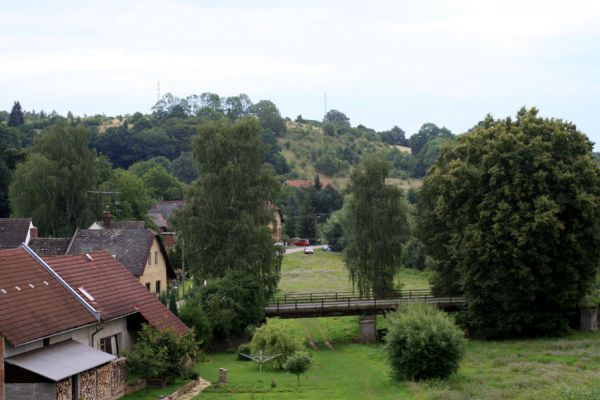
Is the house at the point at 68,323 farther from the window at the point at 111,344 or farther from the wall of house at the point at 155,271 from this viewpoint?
the wall of house at the point at 155,271

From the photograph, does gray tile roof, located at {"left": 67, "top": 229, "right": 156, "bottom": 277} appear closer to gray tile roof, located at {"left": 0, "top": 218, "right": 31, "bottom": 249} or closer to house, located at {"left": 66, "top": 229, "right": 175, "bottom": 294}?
house, located at {"left": 66, "top": 229, "right": 175, "bottom": 294}

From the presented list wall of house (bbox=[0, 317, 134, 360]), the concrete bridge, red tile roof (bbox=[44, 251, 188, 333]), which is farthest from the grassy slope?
wall of house (bbox=[0, 317, 134, 360])

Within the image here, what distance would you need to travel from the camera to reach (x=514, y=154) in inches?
2115

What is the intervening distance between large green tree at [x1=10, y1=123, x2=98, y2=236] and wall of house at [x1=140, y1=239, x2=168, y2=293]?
1973 cm

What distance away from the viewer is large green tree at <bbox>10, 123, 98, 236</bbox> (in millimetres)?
75312

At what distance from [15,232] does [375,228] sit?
2711 cm

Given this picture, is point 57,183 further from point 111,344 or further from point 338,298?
point 111,344

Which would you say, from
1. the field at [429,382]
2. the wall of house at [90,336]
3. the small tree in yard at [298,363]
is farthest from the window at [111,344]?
the small tree in yard at [298,363]

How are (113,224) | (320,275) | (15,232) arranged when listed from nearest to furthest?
(15,232) < (113,224) < (320,275)

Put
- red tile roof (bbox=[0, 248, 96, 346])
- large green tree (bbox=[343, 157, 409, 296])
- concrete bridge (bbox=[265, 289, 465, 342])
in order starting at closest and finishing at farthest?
1. red tile roof (bbox=[0, 248, 96, 346])
2. concrete bridge (bbox=[265, 289, 465, 342])
3. large green tree (bbox=[343, 157, 409, 296])

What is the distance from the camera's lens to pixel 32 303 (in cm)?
3097

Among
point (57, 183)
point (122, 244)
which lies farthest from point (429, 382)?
point (57, 183)

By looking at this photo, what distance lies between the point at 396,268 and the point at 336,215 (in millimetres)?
60087

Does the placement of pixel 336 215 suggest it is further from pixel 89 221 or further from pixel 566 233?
pixel 566 233
